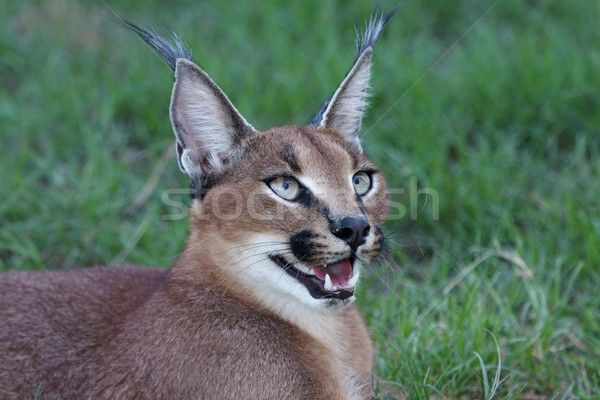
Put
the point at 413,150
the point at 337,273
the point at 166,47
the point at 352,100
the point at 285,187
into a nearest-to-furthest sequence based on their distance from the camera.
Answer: the point at 337,273 < the point at 285,187 < the point at 166,47 < the point at 352,100 < the point at 413,150

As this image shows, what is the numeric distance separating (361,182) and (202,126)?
0.82 metres

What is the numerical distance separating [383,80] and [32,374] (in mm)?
4323

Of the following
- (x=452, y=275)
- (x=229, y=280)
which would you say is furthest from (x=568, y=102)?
(x=229, y=280)

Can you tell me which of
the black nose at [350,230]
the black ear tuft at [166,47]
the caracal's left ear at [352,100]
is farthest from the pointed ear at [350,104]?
the black nose at [350,230]

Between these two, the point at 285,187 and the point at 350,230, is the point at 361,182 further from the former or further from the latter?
the point at 350,230

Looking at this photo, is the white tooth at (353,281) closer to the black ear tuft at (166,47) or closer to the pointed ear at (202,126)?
the pointed ear at (202,126)

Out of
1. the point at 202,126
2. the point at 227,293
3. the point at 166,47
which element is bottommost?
the point at 227,293

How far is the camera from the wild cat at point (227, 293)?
13.6 feet

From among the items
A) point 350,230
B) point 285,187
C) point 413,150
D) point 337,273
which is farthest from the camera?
point 413,150

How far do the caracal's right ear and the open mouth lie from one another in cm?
63

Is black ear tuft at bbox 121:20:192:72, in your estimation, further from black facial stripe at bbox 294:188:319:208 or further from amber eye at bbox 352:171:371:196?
amber eye at bbox 352:171:371:196

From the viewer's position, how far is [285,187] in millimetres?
4348

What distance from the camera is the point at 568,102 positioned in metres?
7.30

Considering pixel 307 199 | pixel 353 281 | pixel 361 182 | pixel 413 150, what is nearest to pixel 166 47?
pixel 307 199
